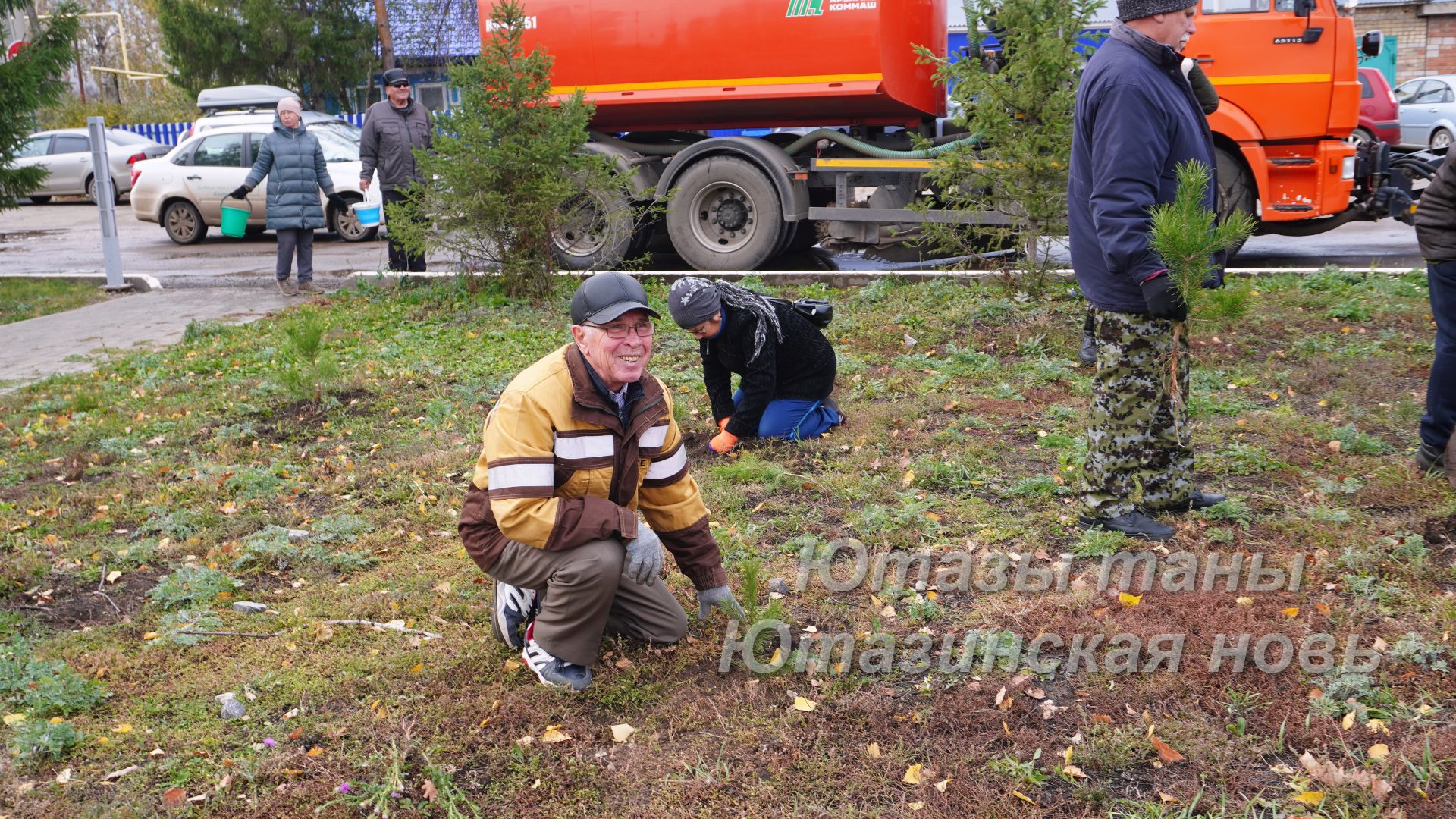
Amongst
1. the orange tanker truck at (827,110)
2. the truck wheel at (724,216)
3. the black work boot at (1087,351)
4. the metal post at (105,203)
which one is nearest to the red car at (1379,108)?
the orange tanker truck at (827,110)

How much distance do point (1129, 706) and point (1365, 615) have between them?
101cm

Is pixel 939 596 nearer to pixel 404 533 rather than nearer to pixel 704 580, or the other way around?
pixel 704 580

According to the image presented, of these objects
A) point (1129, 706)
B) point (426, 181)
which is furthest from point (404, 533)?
point (426, 181)

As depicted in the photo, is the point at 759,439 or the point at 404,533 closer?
the point at 404,533

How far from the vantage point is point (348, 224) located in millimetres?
15992

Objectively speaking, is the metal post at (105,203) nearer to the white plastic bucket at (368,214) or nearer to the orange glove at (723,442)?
the white plastic bucket at (368,214)

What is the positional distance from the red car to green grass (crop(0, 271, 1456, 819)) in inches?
220

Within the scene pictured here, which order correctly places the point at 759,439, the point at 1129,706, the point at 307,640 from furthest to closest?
the point at 759,439 < the point at 307,640 < the point at 1129,706

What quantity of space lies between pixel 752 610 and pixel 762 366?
77.6 inches

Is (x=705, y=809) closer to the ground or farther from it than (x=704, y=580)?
closer to the ground

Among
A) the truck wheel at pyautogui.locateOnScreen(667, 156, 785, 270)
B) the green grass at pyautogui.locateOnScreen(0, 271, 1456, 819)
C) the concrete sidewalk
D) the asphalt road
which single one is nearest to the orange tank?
the truck wheel at pyautogui.locateOnScreen(667, 156, 785, 270)

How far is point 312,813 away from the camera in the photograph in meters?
3.01

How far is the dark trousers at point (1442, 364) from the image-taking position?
15.4ft

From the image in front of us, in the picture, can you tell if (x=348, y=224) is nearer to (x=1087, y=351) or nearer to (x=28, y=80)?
(x=28, y=80)
